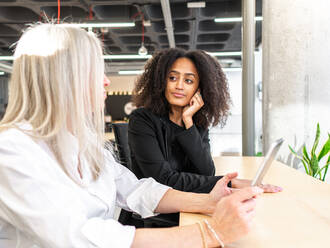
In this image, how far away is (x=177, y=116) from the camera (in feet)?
6.74

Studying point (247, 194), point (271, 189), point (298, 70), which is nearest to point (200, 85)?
point (271, 189)

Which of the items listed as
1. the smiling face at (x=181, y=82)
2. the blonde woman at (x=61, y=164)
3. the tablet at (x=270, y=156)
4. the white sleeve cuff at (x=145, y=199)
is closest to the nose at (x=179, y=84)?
the smiling face at (x=181, y=82)

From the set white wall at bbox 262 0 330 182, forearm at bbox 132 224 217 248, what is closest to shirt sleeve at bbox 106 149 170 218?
forearm at bbox 132 224 217 248

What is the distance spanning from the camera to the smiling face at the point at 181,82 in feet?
6.66

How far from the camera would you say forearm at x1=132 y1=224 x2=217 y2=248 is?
0.86m

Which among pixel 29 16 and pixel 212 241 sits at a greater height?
pixel 29 16

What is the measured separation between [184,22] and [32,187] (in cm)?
864

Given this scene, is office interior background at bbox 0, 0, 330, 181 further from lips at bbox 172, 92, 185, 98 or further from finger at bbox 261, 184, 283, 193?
finger at bbox 261, 184, 283, 193

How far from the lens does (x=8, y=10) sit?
24.7ft

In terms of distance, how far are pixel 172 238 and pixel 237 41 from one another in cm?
1071

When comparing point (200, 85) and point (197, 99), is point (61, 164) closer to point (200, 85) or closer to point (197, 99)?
point (197, 99)

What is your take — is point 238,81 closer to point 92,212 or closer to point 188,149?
point 188,149

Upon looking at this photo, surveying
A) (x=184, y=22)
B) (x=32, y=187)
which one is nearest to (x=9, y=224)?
(x=32, y=187)

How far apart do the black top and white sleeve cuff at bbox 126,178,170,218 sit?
0.92 ft
